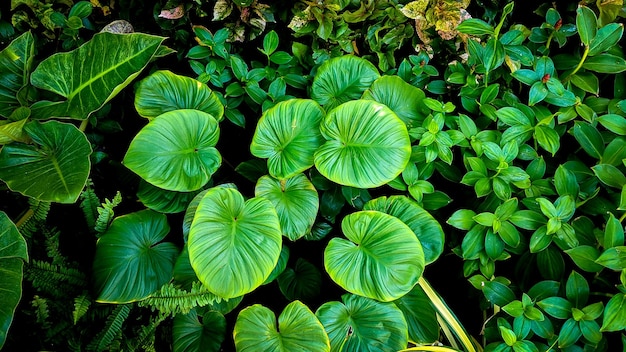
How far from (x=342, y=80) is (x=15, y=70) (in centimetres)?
93

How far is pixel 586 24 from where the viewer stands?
1291 mm

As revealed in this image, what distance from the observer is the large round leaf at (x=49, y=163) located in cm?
110

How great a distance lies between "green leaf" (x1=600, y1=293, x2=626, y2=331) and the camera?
42.0 inches

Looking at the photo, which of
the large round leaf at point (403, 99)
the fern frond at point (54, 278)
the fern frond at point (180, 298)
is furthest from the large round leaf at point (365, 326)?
the fern frond at point (54, 278)

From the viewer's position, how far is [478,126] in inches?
56.2

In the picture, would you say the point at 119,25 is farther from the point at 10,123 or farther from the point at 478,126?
the point at 478,126

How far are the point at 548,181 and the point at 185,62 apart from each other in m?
1.24

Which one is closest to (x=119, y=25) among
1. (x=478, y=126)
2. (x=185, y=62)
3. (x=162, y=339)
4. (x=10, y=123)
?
(x=185, y=62)

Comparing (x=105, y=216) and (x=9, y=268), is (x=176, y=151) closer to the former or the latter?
(x=105, y=216)

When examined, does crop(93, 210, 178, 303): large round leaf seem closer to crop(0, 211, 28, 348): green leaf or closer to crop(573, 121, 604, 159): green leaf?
crop(0, 211, 28, 348): green leaf

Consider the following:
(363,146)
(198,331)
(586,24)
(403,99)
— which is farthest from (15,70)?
(586,24)

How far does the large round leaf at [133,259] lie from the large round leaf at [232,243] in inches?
8.3

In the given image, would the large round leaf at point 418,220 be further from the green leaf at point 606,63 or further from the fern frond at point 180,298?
the green leaf at point 606,63

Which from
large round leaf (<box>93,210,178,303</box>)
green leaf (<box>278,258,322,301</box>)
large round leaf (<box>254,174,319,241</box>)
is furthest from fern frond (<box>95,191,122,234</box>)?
green leaf (<box>278,258,322,301</box>)
